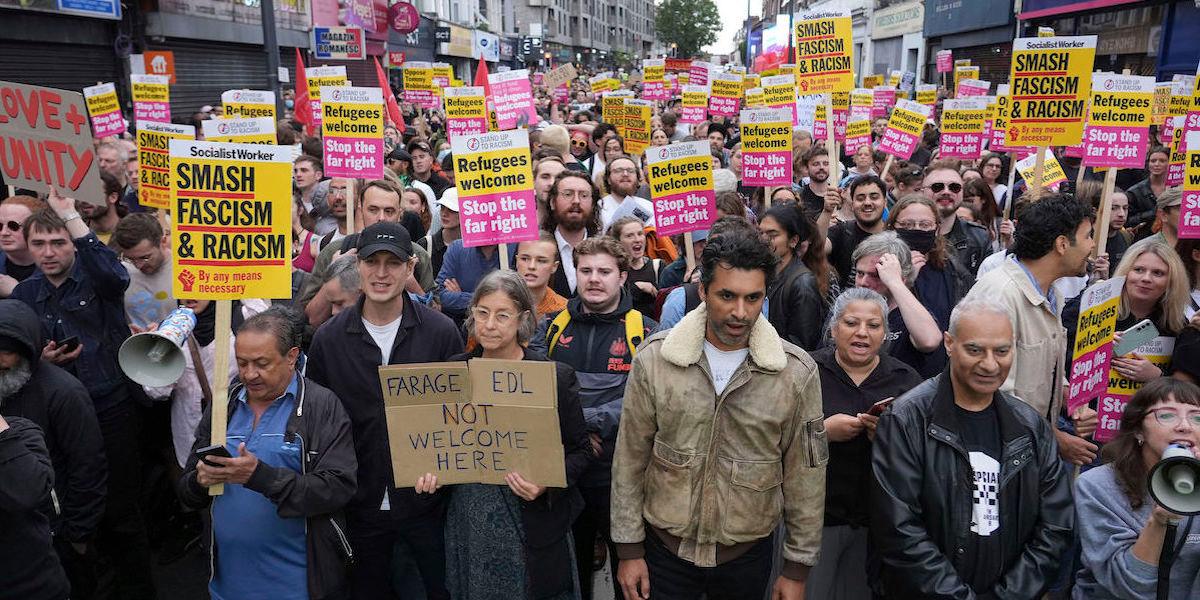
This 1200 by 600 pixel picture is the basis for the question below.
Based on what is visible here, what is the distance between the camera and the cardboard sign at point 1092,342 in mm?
3830

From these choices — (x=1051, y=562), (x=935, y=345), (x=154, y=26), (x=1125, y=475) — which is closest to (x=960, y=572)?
(x=1051, y=562)

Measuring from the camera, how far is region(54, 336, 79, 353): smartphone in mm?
4441

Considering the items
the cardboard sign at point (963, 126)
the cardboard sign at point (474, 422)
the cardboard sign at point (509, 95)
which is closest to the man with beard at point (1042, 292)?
the cardboard sign at point (474, 422)

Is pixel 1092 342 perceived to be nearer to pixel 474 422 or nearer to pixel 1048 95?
pixel 474 422

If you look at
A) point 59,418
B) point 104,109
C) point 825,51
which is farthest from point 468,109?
point 59,418

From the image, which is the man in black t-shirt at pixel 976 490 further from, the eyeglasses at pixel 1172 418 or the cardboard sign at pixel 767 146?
the cardboard sign at pixel 767 146

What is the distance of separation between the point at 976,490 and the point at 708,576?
1.00m

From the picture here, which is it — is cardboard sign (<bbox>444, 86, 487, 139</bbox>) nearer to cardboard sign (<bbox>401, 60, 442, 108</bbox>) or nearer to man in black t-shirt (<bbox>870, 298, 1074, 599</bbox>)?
cardboard sign (<bbox>401, 60, 442, 108</bbox>)

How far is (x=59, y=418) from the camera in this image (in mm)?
3834

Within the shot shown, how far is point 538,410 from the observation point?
11.0 ft

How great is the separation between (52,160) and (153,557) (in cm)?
276

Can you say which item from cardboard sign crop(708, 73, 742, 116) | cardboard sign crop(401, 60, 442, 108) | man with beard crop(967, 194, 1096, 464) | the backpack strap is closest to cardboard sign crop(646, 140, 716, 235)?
the backpack strap

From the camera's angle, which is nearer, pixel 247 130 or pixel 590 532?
pixel 590 532

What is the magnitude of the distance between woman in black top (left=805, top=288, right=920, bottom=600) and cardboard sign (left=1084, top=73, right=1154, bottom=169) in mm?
4475
